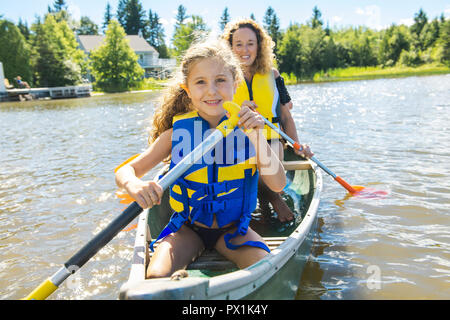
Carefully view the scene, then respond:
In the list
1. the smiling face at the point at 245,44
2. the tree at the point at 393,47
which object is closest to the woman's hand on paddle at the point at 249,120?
the smiling face at the point at 245,44

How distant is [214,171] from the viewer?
2.23 m

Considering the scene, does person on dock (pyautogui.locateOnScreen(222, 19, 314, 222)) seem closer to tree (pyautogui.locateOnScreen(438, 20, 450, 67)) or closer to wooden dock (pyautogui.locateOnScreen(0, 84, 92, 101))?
→ wooden dock (pyautogui.locateOnScreen(0, 84, 92, 101))

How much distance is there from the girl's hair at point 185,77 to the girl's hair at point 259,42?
1.41 meters

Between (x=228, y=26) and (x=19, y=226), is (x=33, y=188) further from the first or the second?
(x=228, y=26)

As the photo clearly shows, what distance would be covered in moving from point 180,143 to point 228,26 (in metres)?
2.10

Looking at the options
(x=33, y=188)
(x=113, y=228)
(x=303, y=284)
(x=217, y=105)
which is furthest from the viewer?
(x=33, y=188)

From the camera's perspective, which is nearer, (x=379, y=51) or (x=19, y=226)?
(x=19, y=226)

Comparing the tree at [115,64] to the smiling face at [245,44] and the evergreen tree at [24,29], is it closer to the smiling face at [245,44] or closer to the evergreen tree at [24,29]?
the evergreen tree at [24,29]

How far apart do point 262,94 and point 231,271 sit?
211cm

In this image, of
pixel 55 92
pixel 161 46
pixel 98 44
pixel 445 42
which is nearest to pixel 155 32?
pixel 161 46

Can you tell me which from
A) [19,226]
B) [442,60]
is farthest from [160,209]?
[442,60]

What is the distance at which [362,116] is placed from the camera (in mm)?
11984

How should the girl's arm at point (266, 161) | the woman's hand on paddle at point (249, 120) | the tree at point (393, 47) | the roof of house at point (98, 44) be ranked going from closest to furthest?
the woman's hand on paddle at point (249, 120) → the girl's arm at point (266, 161) → the roof of house at point (98, 44) → the tree at point (393, 47)

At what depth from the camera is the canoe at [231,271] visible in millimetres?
1466
